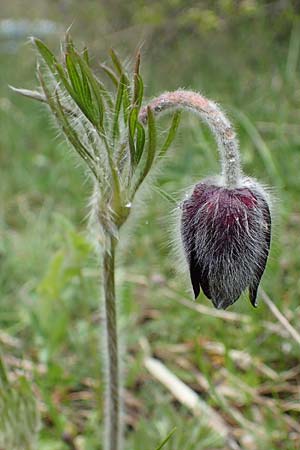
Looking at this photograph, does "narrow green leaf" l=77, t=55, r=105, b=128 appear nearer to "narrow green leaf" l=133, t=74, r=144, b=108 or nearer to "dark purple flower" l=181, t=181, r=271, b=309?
"narrow green leaf" l=133, t=74, r=144, b=108

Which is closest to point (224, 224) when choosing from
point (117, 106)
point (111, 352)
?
point (117, 106)

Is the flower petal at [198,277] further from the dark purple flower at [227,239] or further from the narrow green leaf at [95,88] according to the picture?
the narrow green leaf at [95,88]

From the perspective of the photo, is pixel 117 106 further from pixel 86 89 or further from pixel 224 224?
pixel 224 224

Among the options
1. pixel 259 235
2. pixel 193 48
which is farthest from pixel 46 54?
pixel 193 48

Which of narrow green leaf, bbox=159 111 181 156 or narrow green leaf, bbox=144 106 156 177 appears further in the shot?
narrow green leaf, bbox=159 111 181 156

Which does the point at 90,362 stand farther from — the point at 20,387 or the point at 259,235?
the point at 259,235

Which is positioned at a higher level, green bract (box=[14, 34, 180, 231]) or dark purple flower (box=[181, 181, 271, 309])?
green bract (box=[14, 34, 180, 231])

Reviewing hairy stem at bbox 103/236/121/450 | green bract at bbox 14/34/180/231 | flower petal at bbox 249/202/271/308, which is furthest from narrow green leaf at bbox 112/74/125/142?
flower petal at bbox 249/202/271/308
